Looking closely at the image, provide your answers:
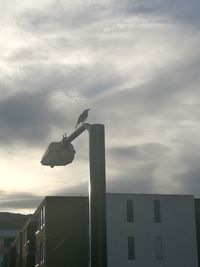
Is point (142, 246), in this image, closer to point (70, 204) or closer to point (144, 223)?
point (144, 223)

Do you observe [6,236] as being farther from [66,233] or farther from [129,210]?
[129,210]

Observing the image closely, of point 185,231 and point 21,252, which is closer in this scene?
point 185,231

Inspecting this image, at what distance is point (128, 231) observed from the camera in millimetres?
56250

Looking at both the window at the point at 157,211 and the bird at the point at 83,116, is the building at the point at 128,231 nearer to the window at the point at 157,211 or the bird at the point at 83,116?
the window at the point at 157,211

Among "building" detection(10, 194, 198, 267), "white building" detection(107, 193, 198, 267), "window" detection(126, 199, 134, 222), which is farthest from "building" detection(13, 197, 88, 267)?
"window" detection(126, 199, 134, 222)

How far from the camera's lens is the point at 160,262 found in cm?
5594

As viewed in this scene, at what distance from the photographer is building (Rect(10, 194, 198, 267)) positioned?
180 feet

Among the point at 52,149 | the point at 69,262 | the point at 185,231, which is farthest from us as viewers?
the point at 185,231

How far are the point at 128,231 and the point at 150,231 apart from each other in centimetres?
231

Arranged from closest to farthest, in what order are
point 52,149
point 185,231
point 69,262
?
point 52,149 → point 69,262 → point 185,231

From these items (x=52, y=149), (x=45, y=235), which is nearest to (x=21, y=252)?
(x=45, y=235)

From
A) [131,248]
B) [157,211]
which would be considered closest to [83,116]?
[131,248]

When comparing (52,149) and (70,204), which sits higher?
(70,204)

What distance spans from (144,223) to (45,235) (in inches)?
395
